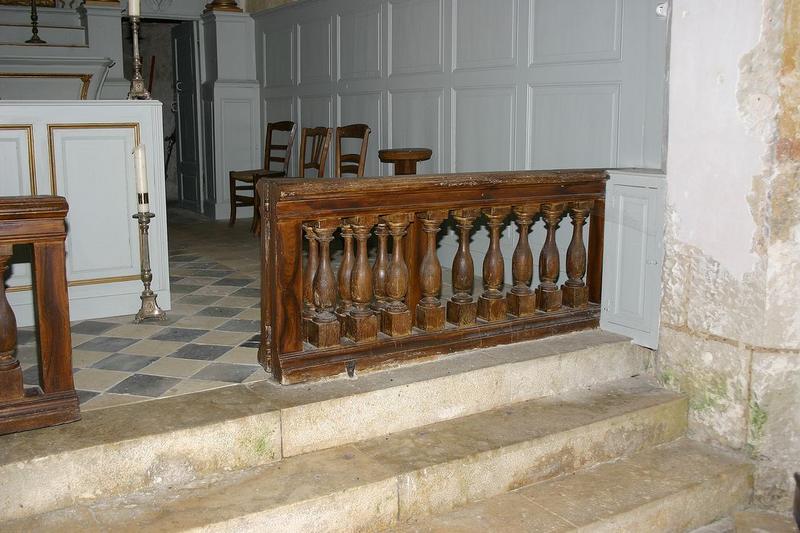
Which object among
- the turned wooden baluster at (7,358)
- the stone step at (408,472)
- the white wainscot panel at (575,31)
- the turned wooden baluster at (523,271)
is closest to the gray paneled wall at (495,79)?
the white wainscot panel at (575,31)

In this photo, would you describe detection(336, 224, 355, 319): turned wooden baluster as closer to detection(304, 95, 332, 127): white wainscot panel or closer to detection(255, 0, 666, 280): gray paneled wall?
detection(255, 0, 666, 280): gray paneled wall

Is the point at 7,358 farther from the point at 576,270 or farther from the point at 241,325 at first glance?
→ the point at 576,270

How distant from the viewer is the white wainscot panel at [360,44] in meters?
6.07

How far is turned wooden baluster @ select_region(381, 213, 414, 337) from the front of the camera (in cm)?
321

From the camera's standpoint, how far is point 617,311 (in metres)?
3.78

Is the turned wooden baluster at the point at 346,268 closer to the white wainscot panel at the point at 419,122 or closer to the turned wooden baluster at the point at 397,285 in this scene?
the turned wooden baluster at the point at 397,285

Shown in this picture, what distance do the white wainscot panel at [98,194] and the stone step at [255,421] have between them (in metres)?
1.46

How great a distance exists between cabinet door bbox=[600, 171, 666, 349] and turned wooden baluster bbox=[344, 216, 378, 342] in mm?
1214

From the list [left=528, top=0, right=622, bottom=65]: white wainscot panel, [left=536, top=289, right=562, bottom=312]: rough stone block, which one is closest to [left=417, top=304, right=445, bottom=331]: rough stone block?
[left=536, top=289, right=562, bottom=312]: rough stone block

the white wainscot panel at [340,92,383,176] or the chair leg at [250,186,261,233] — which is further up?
the white wainscot panel at [340,92,383,176]

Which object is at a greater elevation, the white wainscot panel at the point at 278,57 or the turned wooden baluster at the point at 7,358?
the white wainscot panel at the point at 278,57

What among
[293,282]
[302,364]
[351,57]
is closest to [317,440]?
[302,364]

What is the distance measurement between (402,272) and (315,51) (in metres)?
4.27

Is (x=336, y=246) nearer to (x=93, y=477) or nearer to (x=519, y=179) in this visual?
(x=519, y=179)
